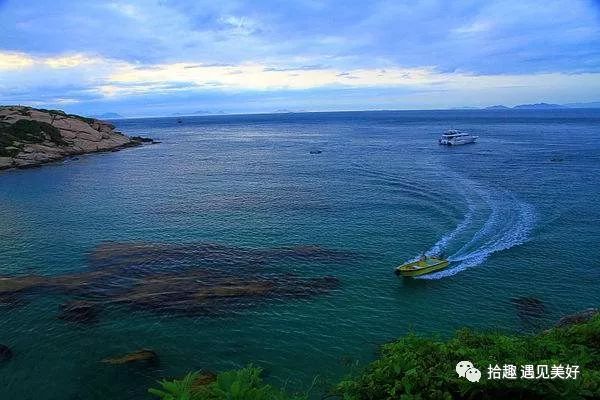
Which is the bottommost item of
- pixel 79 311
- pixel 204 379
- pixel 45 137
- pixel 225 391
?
pixel 204 379

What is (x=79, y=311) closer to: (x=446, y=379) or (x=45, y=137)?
(x=446, y=379)

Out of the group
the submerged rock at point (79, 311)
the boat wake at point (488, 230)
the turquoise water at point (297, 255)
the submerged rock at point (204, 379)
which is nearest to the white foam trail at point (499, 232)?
the boat wake at point (488, 230)

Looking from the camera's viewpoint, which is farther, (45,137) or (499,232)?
(45,137)

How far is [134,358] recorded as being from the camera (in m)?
28.6

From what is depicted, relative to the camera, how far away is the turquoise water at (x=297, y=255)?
96.3ft

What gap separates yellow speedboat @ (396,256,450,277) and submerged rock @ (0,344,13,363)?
30.7 m

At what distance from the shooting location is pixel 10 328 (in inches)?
1272

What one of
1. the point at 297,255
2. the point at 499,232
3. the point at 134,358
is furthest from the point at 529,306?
the point at 134,358

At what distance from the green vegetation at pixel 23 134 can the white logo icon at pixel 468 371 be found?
4617 inches

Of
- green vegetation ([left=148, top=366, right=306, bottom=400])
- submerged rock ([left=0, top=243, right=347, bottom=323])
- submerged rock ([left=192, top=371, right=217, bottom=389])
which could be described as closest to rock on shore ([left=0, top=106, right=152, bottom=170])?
submerged rock ([left=0, top=243, right=347, bottom=323])

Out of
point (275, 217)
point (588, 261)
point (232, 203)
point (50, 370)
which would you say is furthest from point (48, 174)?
point (588, 261)

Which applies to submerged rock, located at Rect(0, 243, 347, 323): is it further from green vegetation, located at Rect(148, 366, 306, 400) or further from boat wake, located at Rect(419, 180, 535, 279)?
green vegetation, located at Rect(148, 366, 306, 400)

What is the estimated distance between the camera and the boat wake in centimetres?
4428

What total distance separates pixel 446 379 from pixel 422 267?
89.9 feet
